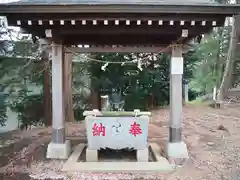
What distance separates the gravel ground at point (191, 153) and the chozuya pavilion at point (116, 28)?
1.47 feet

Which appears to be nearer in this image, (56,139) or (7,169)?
(7,169)

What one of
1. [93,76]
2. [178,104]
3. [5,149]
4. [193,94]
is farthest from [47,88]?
[193,94]

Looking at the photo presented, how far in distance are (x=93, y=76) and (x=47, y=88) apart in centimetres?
193

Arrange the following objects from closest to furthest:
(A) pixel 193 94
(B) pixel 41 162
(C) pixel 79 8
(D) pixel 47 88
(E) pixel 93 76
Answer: (C) pixel 79 8 → (B) pixel 41 162 → (D) pixel 47 88 → (E) pixel 93 76 → (A) pixel 193 94

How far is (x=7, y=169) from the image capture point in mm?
4828

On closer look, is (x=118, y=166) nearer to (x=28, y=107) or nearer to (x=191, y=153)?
(x=191, y=153)

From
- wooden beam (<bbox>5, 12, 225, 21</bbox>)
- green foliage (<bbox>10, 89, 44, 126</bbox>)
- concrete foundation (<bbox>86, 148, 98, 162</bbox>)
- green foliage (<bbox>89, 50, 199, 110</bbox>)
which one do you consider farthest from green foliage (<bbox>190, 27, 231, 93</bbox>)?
concrete foundation (<bbox>86, 148, 98, 162</bbox>)

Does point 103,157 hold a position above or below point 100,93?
below

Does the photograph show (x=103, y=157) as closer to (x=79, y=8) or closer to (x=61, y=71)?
(x=61, y=71)

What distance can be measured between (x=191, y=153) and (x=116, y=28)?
2.91 m

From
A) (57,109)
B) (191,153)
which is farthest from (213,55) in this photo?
(57,109)

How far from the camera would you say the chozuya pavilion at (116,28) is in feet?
14.5

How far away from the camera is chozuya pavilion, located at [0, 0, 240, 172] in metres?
4.41

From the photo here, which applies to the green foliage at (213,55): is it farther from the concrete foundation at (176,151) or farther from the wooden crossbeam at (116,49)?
the concrete foundation at (176,151)
